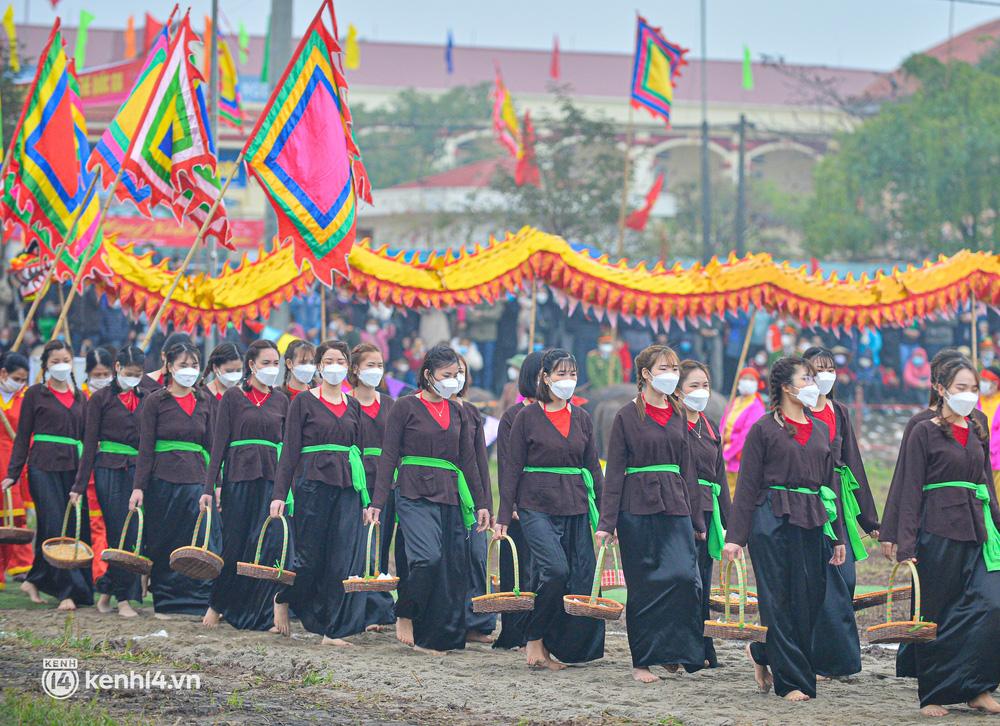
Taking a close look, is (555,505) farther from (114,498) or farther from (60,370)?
(60,370)

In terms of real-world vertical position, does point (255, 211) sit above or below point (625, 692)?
above

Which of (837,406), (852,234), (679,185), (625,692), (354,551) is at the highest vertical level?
(679,185)

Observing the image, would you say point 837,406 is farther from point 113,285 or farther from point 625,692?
point 113,285

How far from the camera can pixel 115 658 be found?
8.10 meters

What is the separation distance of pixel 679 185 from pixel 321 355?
88.5 feet

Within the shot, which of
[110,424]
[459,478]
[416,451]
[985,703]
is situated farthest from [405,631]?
[985,703]

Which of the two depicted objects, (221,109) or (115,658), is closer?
(115,658)

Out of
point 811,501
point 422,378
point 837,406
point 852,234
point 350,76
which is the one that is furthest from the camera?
point 350,76

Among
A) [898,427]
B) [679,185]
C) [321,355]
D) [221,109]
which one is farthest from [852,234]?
[321,355]

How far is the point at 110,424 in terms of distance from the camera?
10227 mm

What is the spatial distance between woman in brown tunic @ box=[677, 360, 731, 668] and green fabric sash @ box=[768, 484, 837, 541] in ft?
2.72

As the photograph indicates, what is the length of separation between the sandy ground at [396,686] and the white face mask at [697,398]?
1471 mm

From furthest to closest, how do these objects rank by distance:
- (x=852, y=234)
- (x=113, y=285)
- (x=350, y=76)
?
(x=350, y=76)
(x=852, y=234)
(x=113, y=285)

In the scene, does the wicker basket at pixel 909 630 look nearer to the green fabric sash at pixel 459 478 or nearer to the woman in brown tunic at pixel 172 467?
the green fabric sash at pixel 459 478
